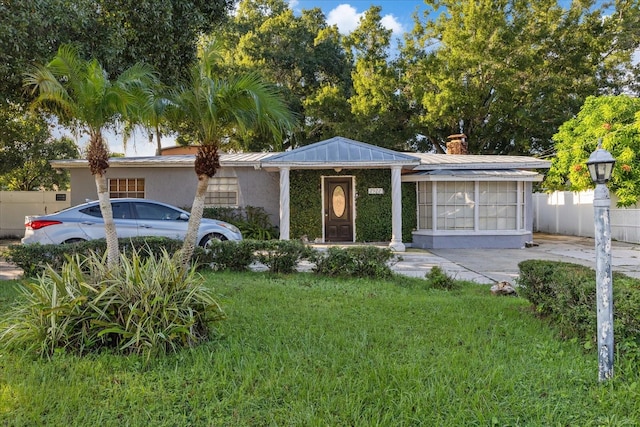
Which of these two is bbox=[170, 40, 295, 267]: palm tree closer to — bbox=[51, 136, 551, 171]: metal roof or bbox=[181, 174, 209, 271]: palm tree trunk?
bbox=[181, 174, 209, 271]: palm tree trunk

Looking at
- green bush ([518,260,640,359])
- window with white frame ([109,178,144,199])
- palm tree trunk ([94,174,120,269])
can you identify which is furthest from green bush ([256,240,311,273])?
window with white frame ([109,178,144,199])

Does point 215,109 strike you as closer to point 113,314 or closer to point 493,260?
point 113,314

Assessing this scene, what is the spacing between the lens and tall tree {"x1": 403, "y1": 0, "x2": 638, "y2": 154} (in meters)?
19.8

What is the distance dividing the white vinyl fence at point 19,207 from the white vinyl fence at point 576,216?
21.6 m

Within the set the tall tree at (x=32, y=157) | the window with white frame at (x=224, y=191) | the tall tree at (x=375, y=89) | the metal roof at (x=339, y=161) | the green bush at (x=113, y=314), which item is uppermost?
the tall tree at (x=375, y=89)

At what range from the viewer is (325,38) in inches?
990

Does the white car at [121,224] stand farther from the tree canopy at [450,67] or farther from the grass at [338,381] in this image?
the tree canopy at [450,67]

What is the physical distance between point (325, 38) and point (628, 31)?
15755mm

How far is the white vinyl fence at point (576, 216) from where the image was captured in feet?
48.1

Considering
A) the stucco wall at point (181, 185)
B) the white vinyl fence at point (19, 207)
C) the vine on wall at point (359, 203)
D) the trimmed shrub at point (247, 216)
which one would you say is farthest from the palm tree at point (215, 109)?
the white vinyl fence at point (19, 207)

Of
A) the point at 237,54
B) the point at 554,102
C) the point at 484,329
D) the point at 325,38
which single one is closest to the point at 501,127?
the point at 554,102

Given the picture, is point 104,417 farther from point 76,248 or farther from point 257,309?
point 76,248

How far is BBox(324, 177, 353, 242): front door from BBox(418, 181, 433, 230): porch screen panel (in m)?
2.33

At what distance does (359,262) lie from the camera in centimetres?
739
